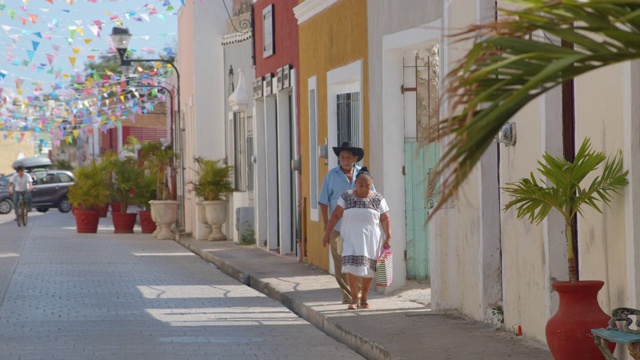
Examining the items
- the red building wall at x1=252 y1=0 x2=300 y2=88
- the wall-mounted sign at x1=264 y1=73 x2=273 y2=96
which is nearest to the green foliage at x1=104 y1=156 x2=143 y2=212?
the red building wall at x1=252 y1=0 x2=300 y2=88

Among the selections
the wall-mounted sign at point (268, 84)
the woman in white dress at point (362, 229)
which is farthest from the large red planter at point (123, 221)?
the woman in white dress at point (362, 229)

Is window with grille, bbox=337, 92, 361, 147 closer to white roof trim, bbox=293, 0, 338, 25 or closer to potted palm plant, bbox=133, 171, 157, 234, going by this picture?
white roof trim, bbox=293, 0, 338, 25

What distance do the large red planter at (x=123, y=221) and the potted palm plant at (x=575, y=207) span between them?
26.6m

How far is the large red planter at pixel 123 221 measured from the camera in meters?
34.4

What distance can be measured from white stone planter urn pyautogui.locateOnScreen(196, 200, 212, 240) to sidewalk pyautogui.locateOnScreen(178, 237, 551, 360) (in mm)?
10353

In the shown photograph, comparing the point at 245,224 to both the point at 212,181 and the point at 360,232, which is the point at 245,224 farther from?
the point at 360,232

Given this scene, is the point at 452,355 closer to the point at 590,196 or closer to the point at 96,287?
the point at 590,196

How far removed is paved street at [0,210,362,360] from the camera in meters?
10.9

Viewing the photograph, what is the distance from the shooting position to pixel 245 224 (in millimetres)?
26625

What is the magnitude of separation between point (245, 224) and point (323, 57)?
29.2 feet

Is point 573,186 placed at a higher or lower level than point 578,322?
higher

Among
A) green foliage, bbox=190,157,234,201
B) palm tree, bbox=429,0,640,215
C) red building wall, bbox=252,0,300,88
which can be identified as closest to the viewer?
palm tree, bbox=429,0,640,215

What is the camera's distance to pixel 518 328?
1062cm

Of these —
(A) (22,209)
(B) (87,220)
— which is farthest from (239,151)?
(A) (22,209)
